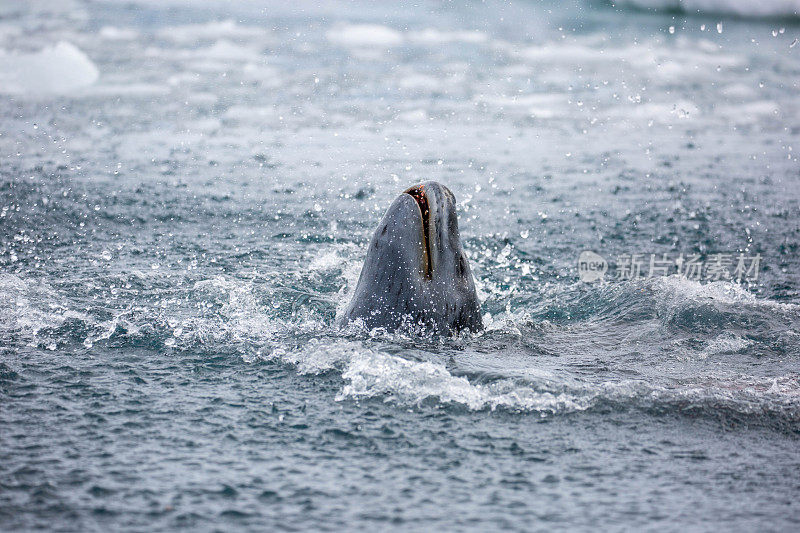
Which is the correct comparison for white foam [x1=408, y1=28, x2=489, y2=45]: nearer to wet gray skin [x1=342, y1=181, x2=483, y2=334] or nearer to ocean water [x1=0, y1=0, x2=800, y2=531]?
ocean water [x1=0, y1=0, x2=800, y2=531]

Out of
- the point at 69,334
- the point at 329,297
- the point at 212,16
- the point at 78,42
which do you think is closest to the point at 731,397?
the point at 329,297

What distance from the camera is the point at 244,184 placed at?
1127 centimetres

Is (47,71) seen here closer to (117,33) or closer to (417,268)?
(117,33)

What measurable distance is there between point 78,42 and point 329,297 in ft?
39.3

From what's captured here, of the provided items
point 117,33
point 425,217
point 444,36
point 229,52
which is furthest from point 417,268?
point 117,33

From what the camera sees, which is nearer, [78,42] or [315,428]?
[315,428]

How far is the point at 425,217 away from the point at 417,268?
339 millimetres

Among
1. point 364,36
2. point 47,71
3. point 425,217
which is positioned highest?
A: point 364,36

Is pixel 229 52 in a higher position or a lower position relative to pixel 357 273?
higher

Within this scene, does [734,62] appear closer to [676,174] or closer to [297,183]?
[676,174]

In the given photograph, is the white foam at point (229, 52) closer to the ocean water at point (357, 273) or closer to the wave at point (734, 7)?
the ocean water at point (357, 273)

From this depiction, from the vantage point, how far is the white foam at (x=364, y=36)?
18.3 meters

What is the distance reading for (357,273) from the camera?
27.9ft

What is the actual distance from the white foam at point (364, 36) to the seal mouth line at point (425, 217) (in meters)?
12.5
